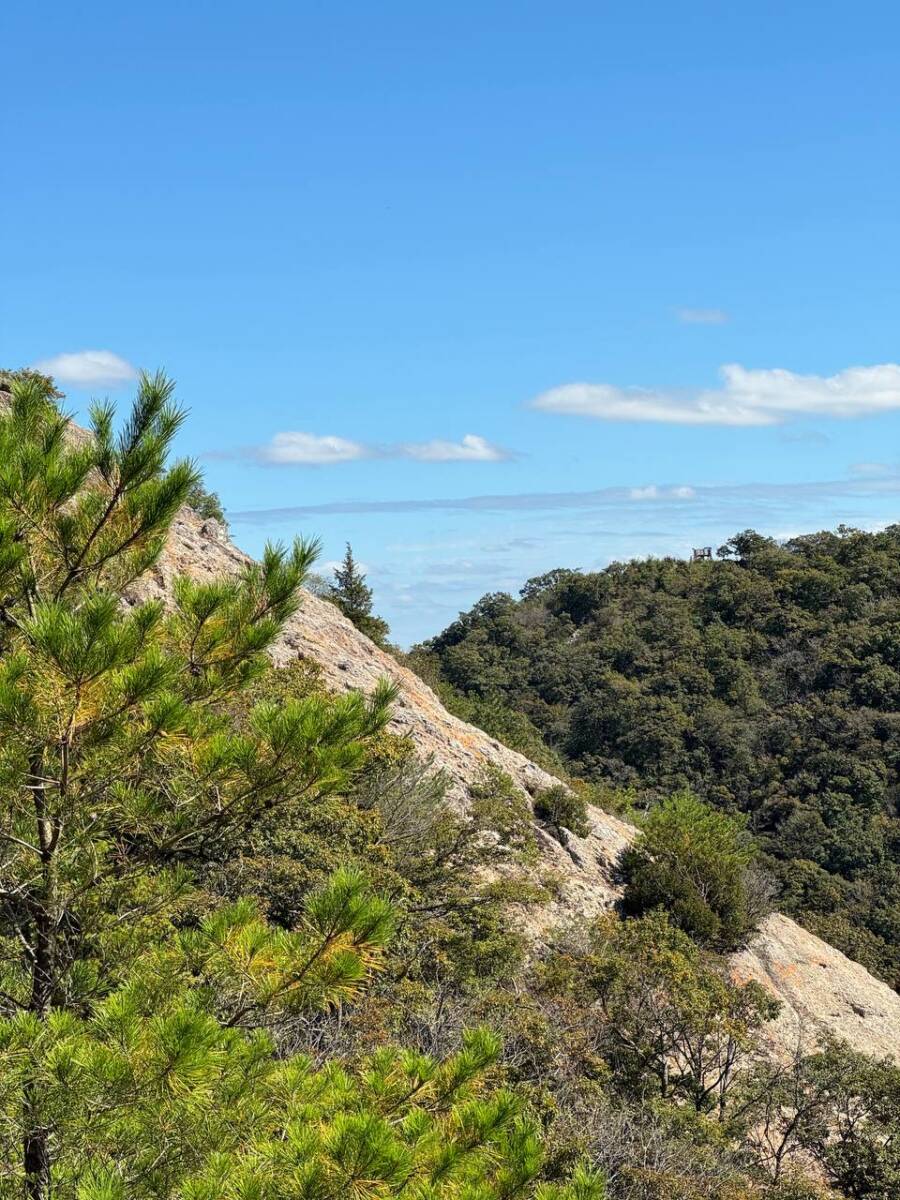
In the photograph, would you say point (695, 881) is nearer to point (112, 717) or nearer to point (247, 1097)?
point (247, 1097)

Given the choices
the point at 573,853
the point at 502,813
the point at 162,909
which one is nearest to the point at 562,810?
the point at 573,853

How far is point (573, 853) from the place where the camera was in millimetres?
18297

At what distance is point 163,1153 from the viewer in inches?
163

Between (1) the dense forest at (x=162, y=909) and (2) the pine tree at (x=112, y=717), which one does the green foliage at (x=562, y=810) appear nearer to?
(1) the dense forest at (x=162, y=909)

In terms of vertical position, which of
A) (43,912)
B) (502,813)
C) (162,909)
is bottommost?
(502,813)

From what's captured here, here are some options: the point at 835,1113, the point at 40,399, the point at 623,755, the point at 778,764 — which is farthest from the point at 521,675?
the point at 40,399

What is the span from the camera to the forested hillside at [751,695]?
26359mm

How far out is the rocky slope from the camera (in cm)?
1678

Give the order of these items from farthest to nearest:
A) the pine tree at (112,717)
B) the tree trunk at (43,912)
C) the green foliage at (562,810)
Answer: the green foliage at (562,810), the tree trunk at (43,912), the pine tree at (112,717)

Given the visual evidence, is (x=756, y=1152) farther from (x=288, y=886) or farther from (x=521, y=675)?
(x=521, y=675)

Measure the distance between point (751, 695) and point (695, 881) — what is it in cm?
1648

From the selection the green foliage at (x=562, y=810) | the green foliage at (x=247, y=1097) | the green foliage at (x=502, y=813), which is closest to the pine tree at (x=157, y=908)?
the green foliage at (x=247, y=1097)

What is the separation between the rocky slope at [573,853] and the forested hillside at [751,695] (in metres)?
4.27

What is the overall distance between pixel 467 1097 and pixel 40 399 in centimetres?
406
